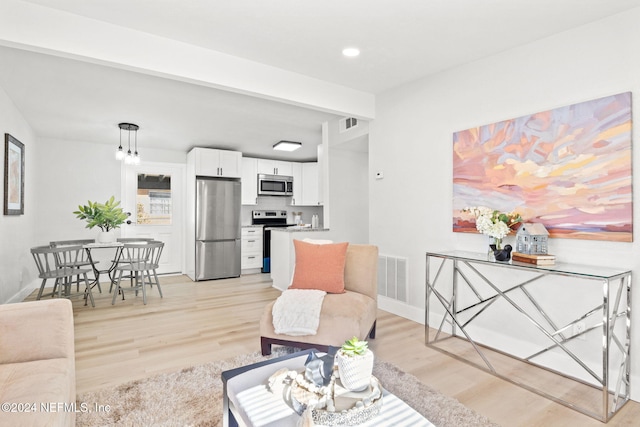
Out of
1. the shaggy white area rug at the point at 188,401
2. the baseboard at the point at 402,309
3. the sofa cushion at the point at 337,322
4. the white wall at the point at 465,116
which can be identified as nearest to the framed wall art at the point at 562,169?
the white wall at the point at 465,116

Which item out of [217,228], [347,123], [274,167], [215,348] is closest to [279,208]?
[274,167]

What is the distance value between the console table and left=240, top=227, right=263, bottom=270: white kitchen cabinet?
13.3ft

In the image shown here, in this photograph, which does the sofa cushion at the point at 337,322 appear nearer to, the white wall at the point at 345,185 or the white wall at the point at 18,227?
the white wall at the point at 345,185

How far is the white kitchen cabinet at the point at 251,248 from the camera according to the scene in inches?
251

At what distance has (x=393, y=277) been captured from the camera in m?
3.69

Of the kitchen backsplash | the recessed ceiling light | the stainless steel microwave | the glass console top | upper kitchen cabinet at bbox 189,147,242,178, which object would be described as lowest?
the glass console top

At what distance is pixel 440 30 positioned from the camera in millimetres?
2449

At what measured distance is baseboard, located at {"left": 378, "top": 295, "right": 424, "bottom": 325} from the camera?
339cm

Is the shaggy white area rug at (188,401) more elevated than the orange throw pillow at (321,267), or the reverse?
the orange throw pillow at (321,267)

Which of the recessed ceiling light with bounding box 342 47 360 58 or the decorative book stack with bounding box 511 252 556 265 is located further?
the recessed ceiling light with bounding box 342 47 360 58

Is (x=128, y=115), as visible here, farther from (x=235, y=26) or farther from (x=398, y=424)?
(x=398, y=424)

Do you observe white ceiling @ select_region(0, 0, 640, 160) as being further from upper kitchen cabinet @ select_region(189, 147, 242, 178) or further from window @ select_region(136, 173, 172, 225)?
window @ select_region(136, 173, 172, 225)

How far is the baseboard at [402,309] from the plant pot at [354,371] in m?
2.23

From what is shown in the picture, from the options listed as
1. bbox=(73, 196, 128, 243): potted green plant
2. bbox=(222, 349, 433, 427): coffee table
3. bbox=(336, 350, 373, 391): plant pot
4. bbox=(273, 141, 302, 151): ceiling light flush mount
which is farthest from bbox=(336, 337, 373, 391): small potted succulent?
bbox=(273, 141, 302, 151): ceiling light flush mount
